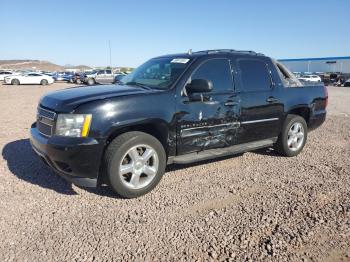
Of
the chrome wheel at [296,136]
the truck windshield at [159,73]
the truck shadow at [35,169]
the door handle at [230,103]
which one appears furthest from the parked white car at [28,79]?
the door handle at [230,103]

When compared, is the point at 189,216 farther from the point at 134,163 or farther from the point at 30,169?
the point at 30,169

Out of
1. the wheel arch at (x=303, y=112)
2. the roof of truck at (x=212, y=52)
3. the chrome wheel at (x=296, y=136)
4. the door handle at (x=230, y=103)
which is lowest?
the chrome wheel at (x=296, y=136)

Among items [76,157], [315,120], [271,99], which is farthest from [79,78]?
[76,157]

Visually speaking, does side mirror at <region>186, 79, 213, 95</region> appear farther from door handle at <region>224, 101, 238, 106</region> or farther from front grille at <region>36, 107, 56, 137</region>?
front grille at <region>36, 107, 56, 137</region>

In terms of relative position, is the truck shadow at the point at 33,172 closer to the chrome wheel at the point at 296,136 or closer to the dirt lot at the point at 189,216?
the dirt lot at the point at 189,216

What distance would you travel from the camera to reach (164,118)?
→ 4.24 m

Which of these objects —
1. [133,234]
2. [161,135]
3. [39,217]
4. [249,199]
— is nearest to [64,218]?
[39,217]

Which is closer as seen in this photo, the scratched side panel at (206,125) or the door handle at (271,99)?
the scratched side panel at (206,125)

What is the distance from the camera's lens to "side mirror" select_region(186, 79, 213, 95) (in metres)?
4.38

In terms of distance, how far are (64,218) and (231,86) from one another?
298cm

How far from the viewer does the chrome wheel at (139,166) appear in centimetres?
404

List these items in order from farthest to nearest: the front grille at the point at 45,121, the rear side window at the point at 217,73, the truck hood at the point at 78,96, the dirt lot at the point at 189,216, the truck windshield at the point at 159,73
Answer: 1. the rear side window at the point at 217,73
2. the truck windshield at the point at 159,73
3. the front grille at the point at 45,121
4. the truck hood at the point at 78,96
5. the dirt lot at the point at 189,216

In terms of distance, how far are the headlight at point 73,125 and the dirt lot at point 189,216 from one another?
2.83 ft

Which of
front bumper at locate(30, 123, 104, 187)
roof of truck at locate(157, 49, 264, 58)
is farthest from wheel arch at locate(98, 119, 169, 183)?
roof of truck at locate(157, 49, 264, 58)
